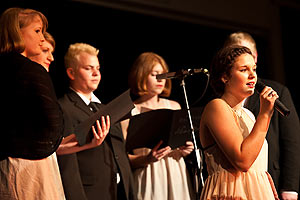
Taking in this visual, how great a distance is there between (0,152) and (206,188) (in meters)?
1.04

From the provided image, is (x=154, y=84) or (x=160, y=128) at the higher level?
(x=154, y=84)

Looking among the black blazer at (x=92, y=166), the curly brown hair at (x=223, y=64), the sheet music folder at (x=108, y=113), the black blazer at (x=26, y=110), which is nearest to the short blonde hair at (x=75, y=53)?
the black blazer at (x=92, y=166)

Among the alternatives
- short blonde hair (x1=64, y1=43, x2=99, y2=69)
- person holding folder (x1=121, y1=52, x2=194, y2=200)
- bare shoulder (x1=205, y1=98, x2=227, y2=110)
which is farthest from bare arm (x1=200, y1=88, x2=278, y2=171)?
short blonde hair (x1=64, y1=43, x2=99, y2=69)

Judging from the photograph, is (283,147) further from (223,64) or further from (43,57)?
(43,57)

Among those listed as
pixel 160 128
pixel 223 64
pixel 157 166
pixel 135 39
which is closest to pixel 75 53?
pixel 160 128

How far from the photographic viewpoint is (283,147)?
2916 millimetres

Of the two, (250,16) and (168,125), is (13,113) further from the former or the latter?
(250,16)

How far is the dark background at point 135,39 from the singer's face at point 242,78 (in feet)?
8.09

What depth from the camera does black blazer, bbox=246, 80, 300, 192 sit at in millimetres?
2832

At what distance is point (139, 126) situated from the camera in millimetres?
3117

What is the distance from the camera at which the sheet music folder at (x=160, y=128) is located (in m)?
3.07

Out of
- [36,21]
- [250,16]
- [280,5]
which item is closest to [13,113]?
[36,21]

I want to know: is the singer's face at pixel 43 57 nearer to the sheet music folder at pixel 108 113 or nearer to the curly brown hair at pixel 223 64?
the sheet music folder at pixel 108 113

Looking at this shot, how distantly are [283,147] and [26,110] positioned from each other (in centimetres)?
206
